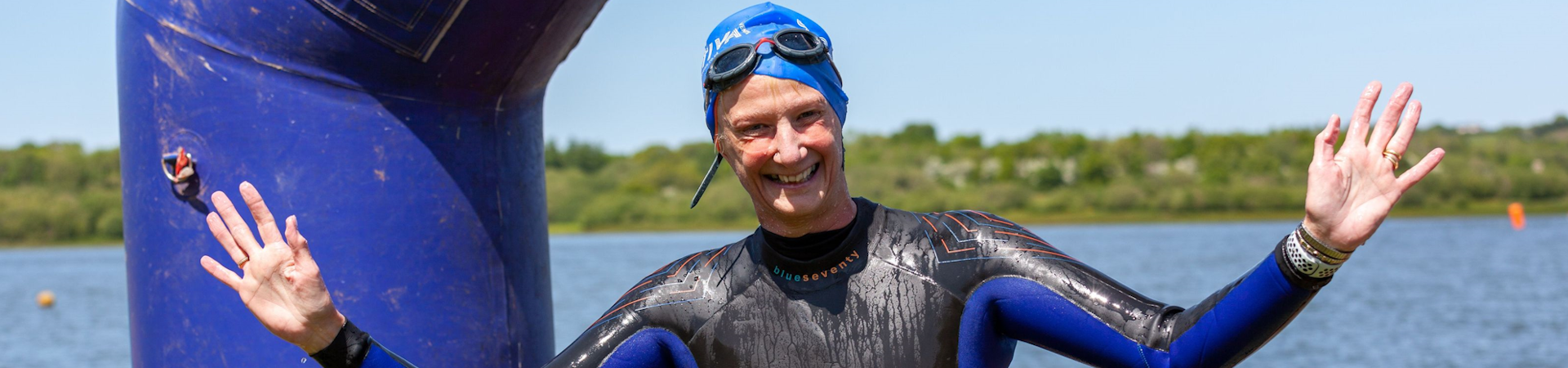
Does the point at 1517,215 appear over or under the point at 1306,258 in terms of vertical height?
over

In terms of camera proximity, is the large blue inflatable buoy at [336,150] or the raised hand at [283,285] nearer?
the raised hand at [283,285]

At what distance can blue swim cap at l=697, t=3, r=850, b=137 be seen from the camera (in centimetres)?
300

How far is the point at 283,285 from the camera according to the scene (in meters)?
2.83

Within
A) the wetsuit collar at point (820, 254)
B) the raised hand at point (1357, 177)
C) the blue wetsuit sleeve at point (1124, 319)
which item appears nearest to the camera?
the raised hand at point (1357, 177)

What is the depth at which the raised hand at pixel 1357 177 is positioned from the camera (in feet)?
7.89

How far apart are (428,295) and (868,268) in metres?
1.16

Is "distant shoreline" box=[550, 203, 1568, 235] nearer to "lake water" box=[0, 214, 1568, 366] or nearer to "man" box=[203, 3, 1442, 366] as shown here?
"lake water" box=[0, 214, 1568, 366]

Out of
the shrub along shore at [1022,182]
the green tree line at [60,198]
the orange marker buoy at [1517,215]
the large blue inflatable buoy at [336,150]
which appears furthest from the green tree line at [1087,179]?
the large blue inflatable buoy at [336,150]

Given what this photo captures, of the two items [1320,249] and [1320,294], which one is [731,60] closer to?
[1320,249]

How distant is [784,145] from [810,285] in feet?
1.14

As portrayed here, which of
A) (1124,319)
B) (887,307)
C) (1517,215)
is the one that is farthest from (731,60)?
(1517,215)

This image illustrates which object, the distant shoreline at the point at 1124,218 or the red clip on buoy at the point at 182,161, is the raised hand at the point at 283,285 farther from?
the distant shoreline at the point at 1124,218

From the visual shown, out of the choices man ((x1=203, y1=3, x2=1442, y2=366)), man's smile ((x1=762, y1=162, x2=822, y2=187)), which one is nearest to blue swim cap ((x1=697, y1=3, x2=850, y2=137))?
man ((x1=203, y1=3, x2=1442, y2=366))

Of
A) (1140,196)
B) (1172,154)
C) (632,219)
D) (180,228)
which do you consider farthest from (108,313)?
(1172,154)
